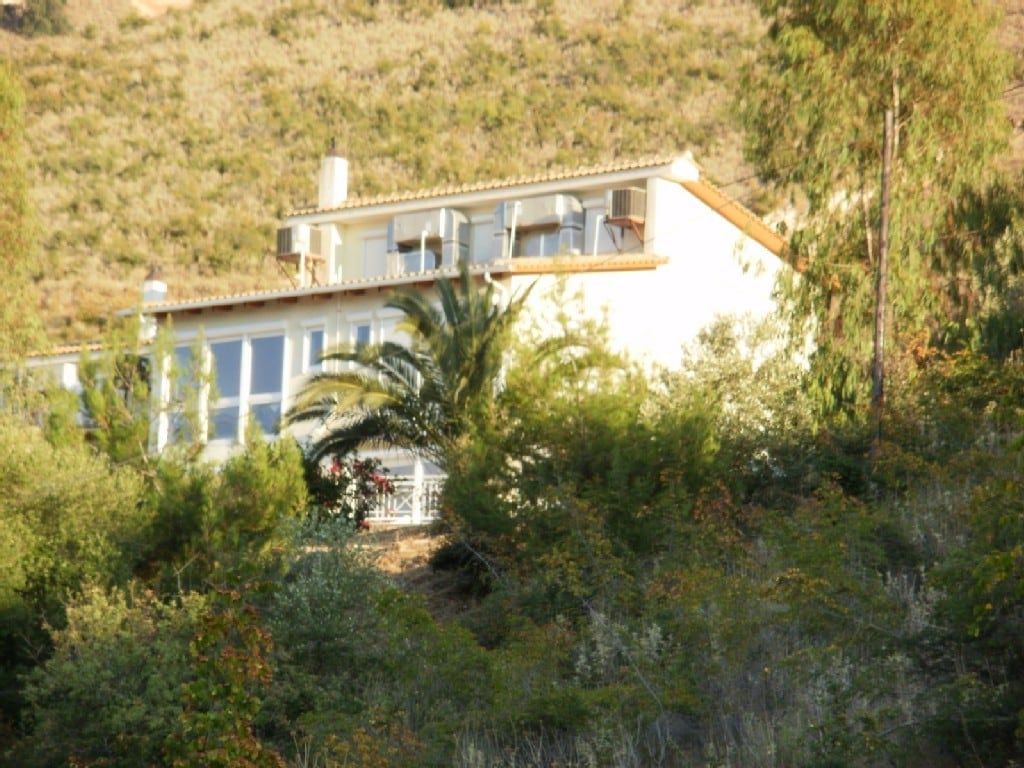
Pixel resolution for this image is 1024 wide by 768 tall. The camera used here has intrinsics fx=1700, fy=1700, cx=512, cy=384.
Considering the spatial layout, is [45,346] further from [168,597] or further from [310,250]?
[310,250]

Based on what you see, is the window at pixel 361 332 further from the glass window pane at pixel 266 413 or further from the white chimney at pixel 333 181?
the white chimney at pixel 333 181

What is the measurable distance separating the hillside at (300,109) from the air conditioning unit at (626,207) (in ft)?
80.8

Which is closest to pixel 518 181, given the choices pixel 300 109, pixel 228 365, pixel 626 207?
pixel 626 207

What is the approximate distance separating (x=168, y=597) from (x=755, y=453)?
8.45 m

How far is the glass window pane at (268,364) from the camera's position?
3525 cm

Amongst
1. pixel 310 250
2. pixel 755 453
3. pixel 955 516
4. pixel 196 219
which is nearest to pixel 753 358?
pixel 755 453

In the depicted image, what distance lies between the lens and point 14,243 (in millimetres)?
28203

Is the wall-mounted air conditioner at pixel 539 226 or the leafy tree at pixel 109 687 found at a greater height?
the wall-mounted air conditioner at pixel 539 226

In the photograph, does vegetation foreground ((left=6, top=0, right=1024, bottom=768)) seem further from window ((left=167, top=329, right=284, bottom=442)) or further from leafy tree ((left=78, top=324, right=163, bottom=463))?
window ((left=167, top=329, right=284, bottom=442))

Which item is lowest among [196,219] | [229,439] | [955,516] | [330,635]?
[330,635]

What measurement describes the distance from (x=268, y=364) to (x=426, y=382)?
9712 millimetres

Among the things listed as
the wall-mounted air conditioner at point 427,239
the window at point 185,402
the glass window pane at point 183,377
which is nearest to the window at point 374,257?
the wall-mounted air conditioner at point 427,239

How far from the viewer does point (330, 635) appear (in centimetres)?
1992

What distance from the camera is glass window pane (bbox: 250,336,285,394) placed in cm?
3525
